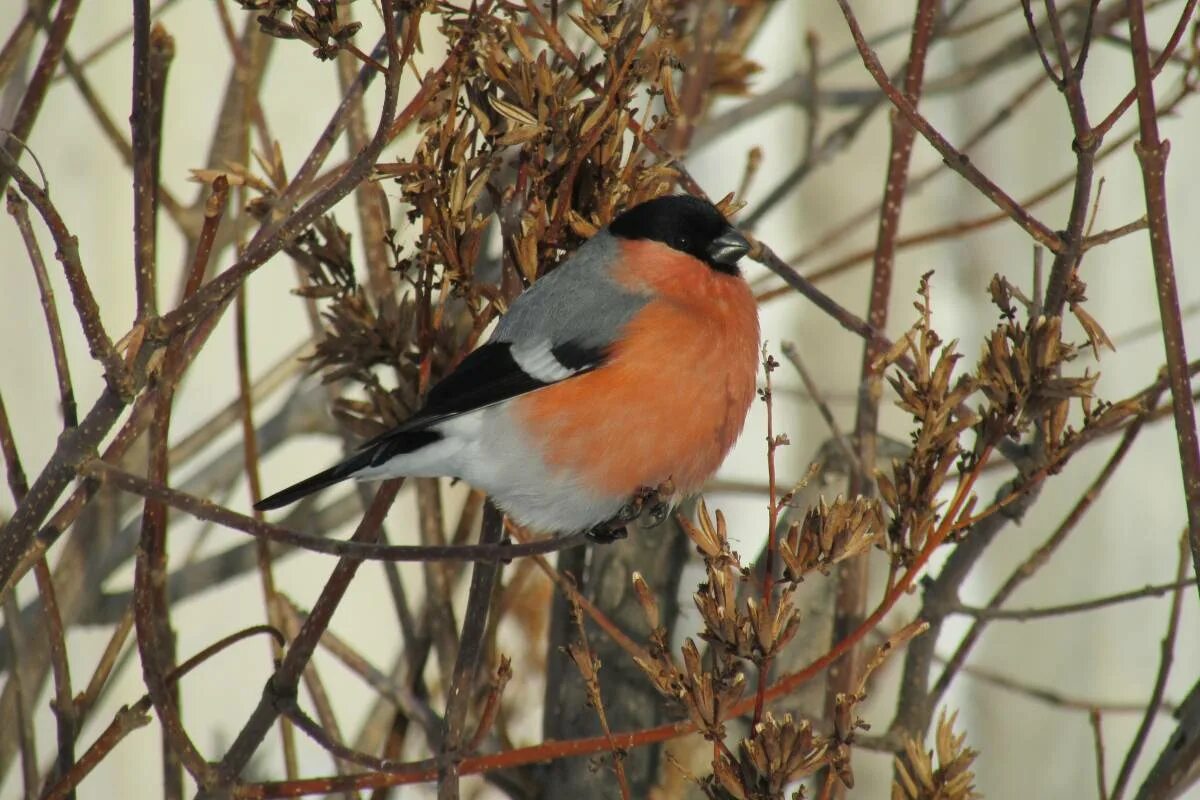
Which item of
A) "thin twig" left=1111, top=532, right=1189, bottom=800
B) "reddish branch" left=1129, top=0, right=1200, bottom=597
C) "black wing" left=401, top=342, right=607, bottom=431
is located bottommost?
"thin twig" left=1111, top=532, right=1189, bottom=800

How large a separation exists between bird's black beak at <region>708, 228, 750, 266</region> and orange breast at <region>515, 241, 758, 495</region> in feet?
0.37

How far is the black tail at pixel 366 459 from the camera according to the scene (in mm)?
1471

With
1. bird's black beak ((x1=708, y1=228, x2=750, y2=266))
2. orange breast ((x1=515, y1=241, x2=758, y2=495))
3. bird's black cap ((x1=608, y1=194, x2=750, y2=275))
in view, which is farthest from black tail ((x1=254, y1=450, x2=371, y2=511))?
bird's black beak ((x1=708, y1=228, x2=750, y2=266))

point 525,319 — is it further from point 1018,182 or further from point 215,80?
point 1018,182

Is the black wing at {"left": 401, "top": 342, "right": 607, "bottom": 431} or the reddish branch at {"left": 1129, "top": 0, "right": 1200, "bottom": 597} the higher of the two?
the black wing at {"left": 401, "top": 342, "right": 607, "bottom": 431}

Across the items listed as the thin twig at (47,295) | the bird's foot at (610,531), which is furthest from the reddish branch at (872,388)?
the thin twig at (47,295)

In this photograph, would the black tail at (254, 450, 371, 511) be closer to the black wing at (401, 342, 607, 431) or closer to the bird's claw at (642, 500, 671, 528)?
the black wing at (401, 342, 607, 431)

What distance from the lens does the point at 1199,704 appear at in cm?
138

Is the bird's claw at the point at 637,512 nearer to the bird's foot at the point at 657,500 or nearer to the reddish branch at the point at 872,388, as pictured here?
the bird's foot at the point at 657,500

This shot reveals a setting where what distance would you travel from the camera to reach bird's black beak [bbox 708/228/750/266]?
1756 mm

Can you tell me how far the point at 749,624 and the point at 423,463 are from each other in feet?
2.12

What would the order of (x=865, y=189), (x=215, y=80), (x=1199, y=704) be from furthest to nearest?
1. (x=865, y=189)
2. (x=215, y=80)
3. (x=1199, y=704)

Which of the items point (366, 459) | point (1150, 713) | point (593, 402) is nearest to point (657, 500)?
point (593, 402)

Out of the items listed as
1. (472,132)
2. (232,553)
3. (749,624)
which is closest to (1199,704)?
(749,624)
